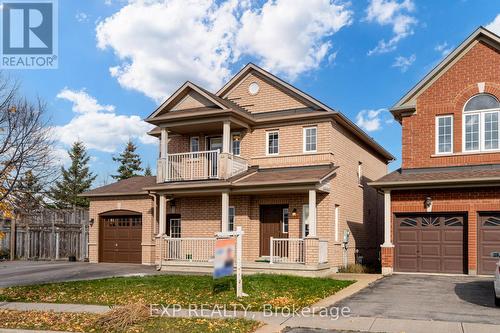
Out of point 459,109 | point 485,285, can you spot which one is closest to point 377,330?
point 485,285

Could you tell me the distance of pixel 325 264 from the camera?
A: 1980 centimetres

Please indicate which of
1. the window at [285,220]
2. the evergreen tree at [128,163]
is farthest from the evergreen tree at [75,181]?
the window at [285,220]

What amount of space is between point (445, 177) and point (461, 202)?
1.07 m

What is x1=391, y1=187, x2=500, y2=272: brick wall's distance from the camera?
59.8 ft

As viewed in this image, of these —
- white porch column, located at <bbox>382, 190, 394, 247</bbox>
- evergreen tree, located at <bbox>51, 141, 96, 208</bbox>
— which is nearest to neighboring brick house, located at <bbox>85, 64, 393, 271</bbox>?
white porch column, located at <bbox>382, 190, 394, 247</bbox>

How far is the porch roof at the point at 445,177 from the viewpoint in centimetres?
1789

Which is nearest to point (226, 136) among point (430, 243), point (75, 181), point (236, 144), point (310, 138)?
point (236, 144)

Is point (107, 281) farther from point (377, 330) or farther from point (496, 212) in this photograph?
point (496, 212)

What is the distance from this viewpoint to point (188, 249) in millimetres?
22172

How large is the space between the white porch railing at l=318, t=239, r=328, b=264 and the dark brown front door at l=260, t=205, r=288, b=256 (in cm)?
190

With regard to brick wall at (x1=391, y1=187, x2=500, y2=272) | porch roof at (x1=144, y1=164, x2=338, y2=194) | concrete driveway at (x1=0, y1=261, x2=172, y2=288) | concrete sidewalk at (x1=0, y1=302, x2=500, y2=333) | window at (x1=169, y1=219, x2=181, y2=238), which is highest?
porch roof at (x1=144, y1=164, x2=338, y2=194)

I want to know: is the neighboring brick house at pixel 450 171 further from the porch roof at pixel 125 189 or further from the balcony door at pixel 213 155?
the porch roof at pixel 125 189

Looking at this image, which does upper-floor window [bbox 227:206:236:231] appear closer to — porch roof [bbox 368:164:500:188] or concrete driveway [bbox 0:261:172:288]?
concrete driveway [bbox 0:261:172:288]

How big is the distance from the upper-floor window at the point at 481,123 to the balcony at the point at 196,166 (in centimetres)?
887
